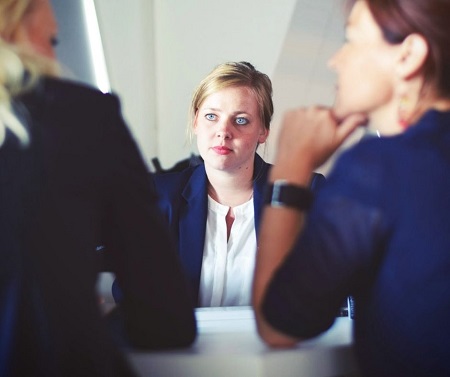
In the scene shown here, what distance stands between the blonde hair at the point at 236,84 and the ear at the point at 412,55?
0.26 m

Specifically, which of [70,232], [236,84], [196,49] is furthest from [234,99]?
[70,232]

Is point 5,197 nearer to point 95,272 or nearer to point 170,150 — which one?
point 95,272

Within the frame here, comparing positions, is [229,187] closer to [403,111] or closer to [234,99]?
[234,99]

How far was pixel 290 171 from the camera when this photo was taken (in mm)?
693

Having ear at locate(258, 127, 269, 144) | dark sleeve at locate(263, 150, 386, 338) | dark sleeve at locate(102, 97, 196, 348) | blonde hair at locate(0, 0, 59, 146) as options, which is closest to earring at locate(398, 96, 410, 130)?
dark sleeve at locate(263, 150, 386, 338)

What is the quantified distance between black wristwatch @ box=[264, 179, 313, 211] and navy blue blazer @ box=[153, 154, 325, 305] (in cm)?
17

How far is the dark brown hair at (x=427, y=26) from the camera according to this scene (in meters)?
0.65

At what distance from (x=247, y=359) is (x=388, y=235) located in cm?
24

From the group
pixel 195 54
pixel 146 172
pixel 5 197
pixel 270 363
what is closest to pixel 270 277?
pixel 270 363

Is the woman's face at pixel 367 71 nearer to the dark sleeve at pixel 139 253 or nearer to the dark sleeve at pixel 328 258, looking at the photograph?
the dark sleeve at pixel 328 258

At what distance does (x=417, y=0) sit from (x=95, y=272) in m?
0.54

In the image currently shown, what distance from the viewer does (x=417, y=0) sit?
0.65 meters

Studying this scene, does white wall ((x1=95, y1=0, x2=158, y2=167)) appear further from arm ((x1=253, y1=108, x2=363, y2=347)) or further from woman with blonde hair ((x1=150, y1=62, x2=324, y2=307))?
arm ((x1=253, y1=108, x2=363, y2=347))

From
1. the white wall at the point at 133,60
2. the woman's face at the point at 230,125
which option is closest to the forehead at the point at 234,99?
the woman's face at the point at 230,125
